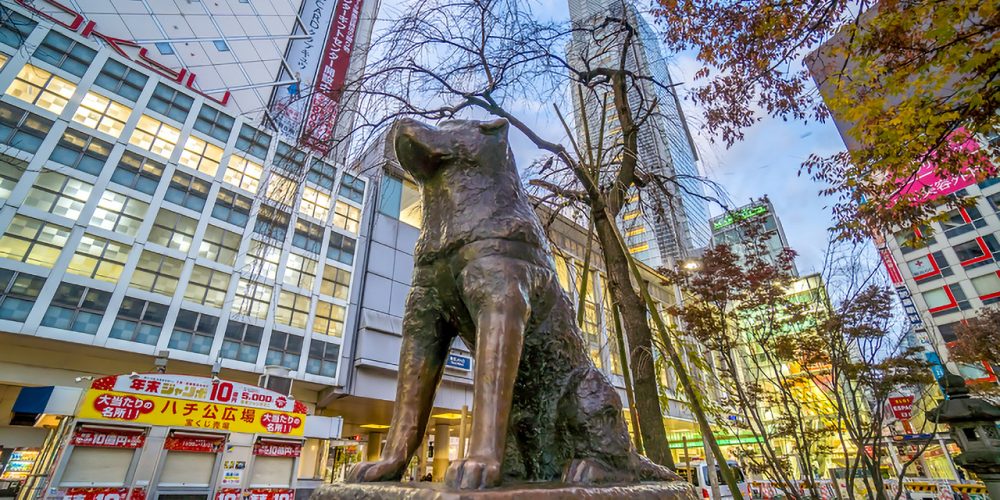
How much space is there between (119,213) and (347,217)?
698cm

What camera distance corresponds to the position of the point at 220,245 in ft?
48.0

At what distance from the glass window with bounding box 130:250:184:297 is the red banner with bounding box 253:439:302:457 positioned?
6.38m

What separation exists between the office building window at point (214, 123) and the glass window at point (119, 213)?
11.4 feet

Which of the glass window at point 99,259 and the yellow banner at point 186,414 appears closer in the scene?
the yellow banner at point 186,414

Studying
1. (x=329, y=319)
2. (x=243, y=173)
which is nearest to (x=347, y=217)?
(x=243, y=173)

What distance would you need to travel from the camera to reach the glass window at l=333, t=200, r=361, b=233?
17.1 metres

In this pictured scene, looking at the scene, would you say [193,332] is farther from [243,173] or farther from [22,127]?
[22,127]

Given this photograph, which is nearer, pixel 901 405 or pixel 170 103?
pixel 901 405

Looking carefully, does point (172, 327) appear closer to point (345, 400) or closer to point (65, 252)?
point (65, 252)

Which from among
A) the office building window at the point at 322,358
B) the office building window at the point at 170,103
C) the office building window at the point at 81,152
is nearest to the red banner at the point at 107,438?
the office building window at the point at 322,358

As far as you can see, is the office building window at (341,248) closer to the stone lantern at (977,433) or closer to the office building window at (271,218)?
the office building window at (271,218)

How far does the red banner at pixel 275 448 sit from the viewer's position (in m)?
9.91

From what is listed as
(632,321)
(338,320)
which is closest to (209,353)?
(338,320)

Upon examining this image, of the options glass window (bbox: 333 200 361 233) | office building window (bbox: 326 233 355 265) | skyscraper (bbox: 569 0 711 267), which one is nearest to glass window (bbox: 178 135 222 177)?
glass window (bbox: 333 200 361 233)
